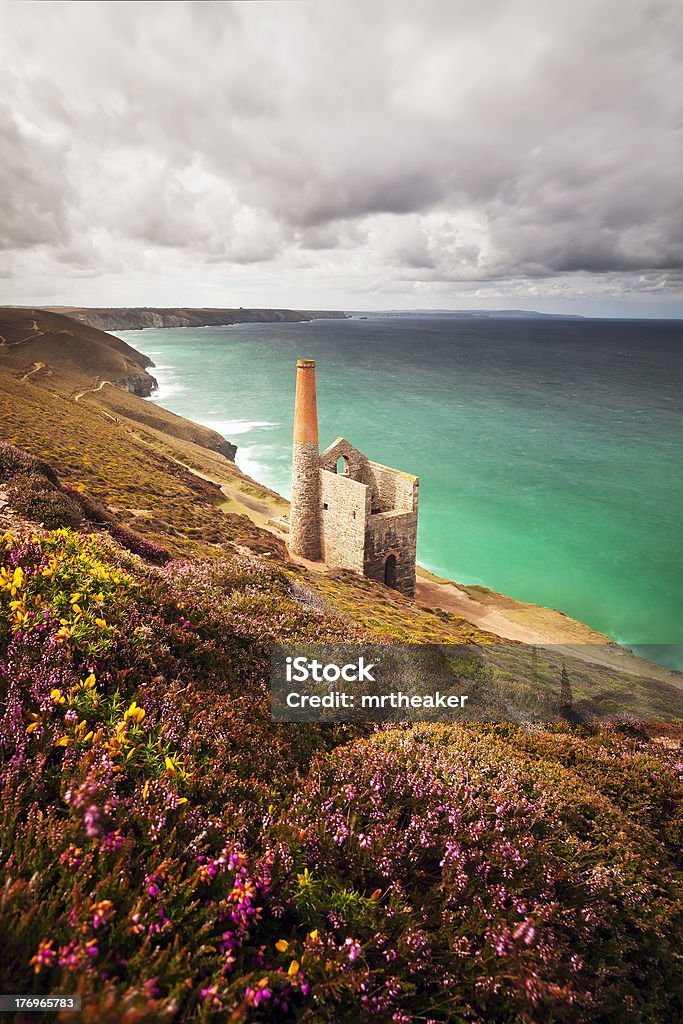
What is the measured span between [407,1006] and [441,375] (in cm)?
14309

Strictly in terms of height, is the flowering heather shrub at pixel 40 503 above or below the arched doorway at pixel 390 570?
above

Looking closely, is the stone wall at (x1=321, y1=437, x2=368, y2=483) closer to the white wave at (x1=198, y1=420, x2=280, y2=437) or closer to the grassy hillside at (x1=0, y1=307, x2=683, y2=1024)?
the grassy hillside at (x1=0, y1=307, x2=683, y2=1024)

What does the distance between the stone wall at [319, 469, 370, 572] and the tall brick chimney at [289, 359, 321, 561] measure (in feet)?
1.28

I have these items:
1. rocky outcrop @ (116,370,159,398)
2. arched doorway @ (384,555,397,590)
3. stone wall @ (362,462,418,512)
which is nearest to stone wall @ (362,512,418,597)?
arched doorway @ (384,555,397,590)

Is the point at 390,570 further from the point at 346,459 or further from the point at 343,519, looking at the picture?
the point at 346,459

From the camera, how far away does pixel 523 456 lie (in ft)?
231

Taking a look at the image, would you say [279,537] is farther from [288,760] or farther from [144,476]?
[288,760]

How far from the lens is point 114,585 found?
18.0 feet

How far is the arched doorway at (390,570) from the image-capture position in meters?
22.6

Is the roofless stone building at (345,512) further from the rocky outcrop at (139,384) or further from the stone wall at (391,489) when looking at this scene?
the rocky outcrop at (139,384)

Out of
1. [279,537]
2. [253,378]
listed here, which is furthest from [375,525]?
[253,378]

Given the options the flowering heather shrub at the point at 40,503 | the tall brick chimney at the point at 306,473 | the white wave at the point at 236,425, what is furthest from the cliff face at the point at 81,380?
the flowering heather shrub at the point at 40,503

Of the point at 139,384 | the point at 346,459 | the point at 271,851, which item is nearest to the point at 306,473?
the point at 346,459

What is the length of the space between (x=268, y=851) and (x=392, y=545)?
753 inches
